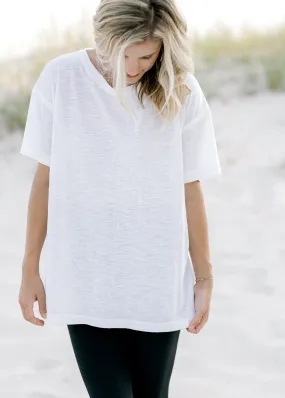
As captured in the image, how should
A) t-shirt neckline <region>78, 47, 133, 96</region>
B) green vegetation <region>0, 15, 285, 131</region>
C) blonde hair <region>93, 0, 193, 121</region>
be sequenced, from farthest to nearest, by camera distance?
1. green vegetation <region>0, 15, 285, 131</region>
2. t-shirt neckline <region>78, 47, 133, 96</region>
3. blonde hair <region>93, 0, 193, 121</region>

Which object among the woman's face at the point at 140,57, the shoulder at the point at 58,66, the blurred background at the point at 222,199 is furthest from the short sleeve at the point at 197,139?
→ the blurred background at the point at 222,199

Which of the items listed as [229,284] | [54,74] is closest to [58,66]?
[54,74]

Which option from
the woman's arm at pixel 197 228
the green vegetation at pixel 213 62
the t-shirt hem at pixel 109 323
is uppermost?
the woman's arm at pixel 197 228

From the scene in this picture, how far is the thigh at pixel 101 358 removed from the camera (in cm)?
176

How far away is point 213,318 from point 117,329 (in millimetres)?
2353

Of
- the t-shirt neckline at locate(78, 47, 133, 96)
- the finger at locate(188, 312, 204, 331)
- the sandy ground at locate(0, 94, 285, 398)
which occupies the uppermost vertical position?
the t-shirt neckline at locate(78, 47, 133, 96)

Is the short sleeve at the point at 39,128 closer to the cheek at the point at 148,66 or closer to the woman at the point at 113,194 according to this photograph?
the woman at the point at 113,194

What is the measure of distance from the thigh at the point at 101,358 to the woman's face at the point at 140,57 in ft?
1.52

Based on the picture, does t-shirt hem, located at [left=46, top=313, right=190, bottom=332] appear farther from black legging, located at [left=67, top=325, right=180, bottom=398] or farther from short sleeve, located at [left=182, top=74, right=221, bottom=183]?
short sleeve, located at [left=182, top=74, right=221, bottom=183]

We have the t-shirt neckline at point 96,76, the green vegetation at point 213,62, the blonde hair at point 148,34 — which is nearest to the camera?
the blonde hair at point 148,34

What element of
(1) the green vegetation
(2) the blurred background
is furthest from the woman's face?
(1) the green vegetation

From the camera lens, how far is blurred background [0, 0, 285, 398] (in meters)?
3.47

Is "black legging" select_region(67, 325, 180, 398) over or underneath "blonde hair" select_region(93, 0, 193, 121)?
underneath

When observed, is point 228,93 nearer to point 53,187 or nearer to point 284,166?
point 284,166
